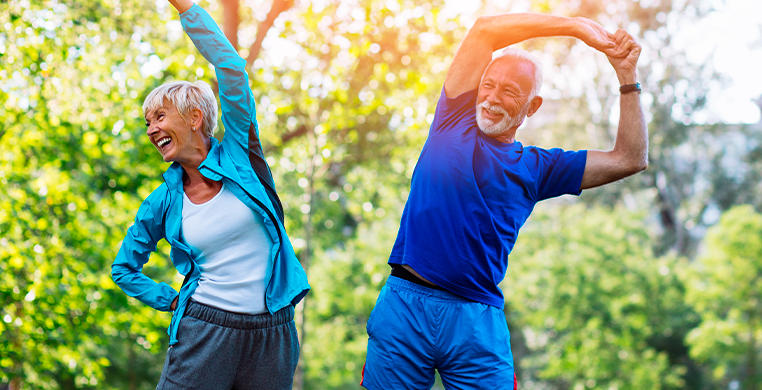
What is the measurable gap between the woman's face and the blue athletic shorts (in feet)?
2.72

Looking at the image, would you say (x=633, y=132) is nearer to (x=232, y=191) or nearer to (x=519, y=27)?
(x=519, y=27)

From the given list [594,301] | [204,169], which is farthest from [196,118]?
[594,301]

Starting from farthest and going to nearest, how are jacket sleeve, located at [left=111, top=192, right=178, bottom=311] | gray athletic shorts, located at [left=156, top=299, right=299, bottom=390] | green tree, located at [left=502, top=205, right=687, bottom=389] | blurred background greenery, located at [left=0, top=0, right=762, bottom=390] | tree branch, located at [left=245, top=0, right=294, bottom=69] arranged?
green tree, located at [left=502, top=205, right=687, bottom=389], tree branch, located at [left=245, top=0, right=294, bottom=69], blurred background greenery, located at [left=0, top=0, right=762, bottom=390], jacket sleeve, located at [left=111, top=192, right=178, bottom=311], gray athletic shorts, located at [left=156, top=299, right=299, bottom=390]

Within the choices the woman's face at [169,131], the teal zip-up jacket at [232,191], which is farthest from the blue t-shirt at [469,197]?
the woman's face at [169,131]

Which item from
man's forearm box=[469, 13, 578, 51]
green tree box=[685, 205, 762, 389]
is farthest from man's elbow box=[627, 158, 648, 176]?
green tree box=[685, 205, 762, 389]

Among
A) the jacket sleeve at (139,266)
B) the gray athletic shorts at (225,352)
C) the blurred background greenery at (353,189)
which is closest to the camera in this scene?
the gray athletic shorts at (225,352)

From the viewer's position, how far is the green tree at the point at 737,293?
16.2 metres

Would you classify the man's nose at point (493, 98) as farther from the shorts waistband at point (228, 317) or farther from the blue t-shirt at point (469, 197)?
the shorts waistband at point (228, 317)

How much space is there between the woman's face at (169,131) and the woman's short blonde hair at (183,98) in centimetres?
1

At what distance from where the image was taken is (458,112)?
1.88m

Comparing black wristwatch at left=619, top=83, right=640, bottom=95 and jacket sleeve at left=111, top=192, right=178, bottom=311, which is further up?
black wristwatch at left=619, top=83, right=640, bottom=95

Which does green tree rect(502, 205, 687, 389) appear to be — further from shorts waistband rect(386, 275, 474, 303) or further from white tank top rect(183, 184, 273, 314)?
white tank top rect(183, 184, 273, 314)

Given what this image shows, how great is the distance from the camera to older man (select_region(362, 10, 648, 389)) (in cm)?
178

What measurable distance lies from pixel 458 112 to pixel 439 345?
74cm
